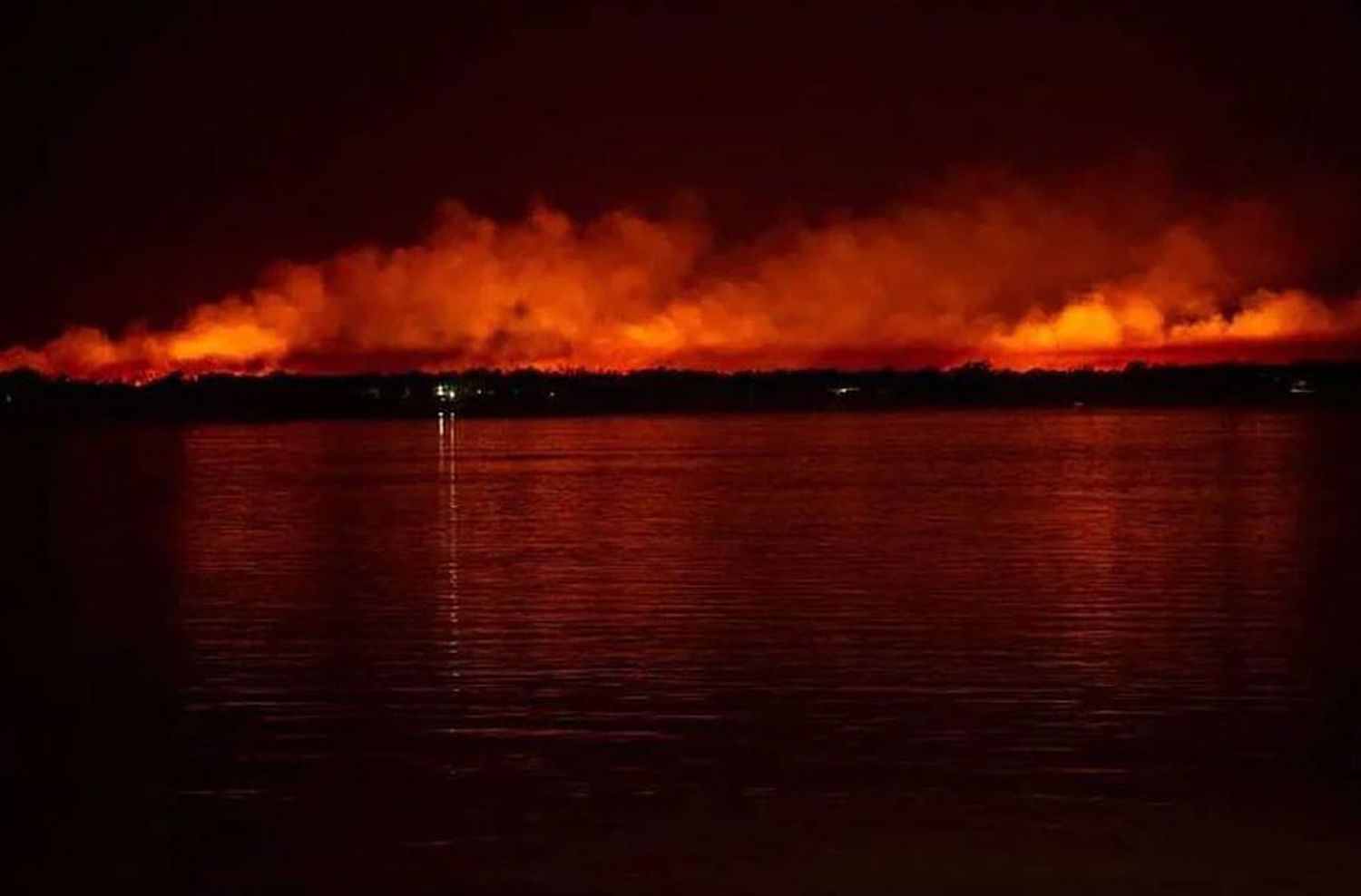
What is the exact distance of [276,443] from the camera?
5566 inches

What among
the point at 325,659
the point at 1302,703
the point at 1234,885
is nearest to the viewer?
the point at 1234,885

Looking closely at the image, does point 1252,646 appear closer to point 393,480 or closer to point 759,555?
point 759,555

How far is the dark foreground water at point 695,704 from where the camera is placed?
1564 centimetres

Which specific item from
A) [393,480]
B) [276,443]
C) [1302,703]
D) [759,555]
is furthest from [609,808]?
[276,443]

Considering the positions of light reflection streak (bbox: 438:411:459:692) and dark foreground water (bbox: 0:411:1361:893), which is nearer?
dark foreground water (bbox: 0:411:1361:893)

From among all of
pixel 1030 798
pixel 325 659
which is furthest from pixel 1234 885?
pixel 325 659

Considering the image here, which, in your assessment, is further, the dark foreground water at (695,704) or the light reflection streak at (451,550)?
the light reflection streak at (451,550)

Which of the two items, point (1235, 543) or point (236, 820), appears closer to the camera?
point (236, 820)

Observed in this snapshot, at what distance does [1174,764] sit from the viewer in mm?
18469

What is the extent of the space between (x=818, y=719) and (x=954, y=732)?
144 centimetres

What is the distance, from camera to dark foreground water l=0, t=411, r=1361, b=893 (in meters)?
15.6

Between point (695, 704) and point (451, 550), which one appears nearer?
point (695, 704)

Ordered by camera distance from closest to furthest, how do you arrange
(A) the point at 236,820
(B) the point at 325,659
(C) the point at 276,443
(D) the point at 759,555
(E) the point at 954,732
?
(A) the point at 236,820 → (E) the point at 954,732 → (B) the point at 325,659 → (D) the point at 759,555 → (C) the point at 276,443

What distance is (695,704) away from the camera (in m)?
21.7
